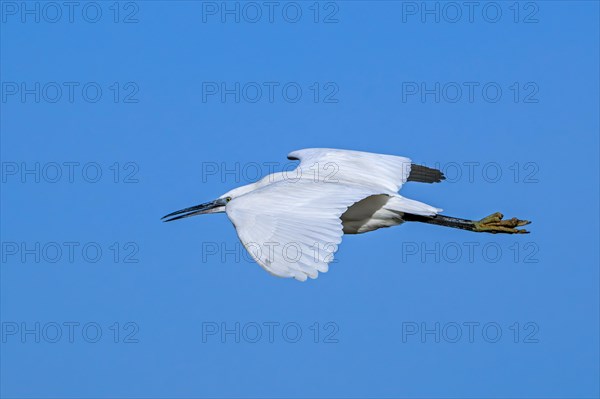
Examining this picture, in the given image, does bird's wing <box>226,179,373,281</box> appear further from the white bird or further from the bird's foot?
the bird's foot

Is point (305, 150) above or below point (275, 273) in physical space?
above

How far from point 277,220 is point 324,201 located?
92 centimetres

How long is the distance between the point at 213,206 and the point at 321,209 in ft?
15.3

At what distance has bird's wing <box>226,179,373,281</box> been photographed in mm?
11039

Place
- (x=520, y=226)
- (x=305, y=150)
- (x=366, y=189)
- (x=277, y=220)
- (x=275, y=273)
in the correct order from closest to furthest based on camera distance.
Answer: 1. (x=275, y=273)
2. (x=277, y=220)
3. (x=366, y=189)
4. (x=520, y=226)
5. (x=305, y=150)

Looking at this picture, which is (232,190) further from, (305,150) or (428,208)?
(428,208)

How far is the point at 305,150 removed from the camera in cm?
1784

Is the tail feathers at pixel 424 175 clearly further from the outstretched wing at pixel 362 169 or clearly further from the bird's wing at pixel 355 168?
the bird's wing at pixel 355 168

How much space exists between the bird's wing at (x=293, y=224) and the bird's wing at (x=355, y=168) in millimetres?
1673

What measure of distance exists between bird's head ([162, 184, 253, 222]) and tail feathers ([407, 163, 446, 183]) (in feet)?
9.18

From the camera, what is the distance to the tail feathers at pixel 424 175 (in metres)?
17.6

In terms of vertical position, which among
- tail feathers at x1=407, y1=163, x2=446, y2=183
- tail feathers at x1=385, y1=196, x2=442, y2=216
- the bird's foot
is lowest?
the bird's foot

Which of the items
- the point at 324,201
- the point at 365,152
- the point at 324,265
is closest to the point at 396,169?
the point at 365,152

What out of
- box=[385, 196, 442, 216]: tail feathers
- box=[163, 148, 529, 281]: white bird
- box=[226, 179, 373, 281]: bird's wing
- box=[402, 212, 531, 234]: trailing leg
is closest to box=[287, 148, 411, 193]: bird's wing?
box=[163, 148, 529, 281]: white bird
